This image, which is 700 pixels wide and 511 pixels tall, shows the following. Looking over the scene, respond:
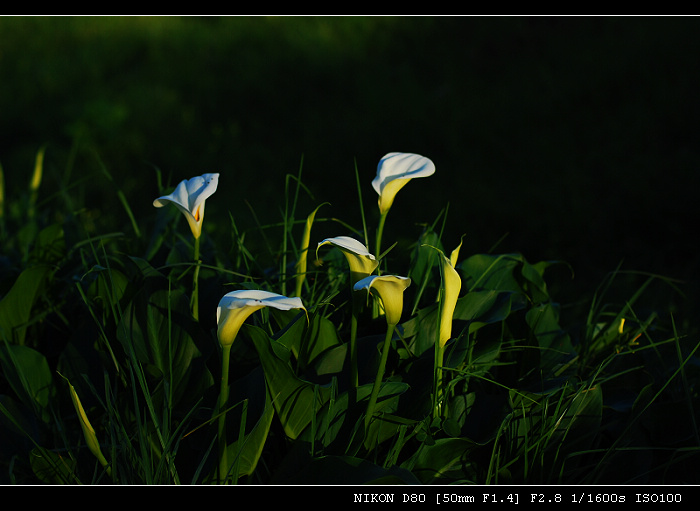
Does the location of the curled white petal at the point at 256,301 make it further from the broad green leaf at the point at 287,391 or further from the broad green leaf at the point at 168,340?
the broad green leaf at the point at 168,340

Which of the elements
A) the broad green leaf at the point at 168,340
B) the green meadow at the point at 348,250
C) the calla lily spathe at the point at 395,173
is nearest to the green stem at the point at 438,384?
the green meadow at the point at 348,250

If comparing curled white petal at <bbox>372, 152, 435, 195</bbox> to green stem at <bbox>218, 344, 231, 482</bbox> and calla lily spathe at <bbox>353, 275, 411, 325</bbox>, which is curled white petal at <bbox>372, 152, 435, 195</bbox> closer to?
calla lily spathe at <bbox>353, 275, 411, 325</bbox>

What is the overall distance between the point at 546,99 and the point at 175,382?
11.7 ft

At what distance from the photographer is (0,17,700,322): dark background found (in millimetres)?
3344

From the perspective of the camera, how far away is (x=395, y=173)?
3.99ft

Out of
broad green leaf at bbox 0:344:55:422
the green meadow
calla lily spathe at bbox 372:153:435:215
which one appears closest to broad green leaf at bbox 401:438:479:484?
the green meadow

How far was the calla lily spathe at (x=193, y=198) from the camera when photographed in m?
1.18

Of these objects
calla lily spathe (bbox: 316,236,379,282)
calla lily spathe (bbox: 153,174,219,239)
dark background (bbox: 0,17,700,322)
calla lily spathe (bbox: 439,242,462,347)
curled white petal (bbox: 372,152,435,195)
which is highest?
curled white petal (bbox: 372,152,435,195)

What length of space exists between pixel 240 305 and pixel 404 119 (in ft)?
11.0

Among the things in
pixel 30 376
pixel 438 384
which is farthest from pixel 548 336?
pixel 30 376

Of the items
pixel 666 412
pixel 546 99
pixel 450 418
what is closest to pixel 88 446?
pixel 450 418

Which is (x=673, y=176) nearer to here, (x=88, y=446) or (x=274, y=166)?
(x=274, y=166)

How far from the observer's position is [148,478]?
3.54ft

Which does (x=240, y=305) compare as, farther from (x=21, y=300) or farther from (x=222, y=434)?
(x=21, y=300)
